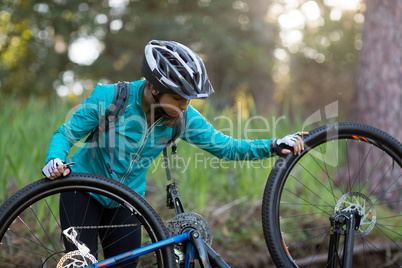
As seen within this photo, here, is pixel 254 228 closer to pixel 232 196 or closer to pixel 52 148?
pixel 232 196

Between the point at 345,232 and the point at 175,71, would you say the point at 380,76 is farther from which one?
the point at 175,71

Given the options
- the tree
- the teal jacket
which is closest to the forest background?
the tree

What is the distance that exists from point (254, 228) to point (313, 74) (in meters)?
9.73

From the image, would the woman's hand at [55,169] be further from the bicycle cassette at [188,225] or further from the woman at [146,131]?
the bicycle cassette at [188,225]

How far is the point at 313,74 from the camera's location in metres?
11.9

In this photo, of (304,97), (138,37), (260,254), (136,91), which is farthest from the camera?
(304,97)

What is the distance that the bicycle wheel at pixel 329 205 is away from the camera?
5.46 ft

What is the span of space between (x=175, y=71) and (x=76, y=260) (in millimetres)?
870

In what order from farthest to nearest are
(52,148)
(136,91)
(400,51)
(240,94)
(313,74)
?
(313,74) < (240,94) < (400,51) < (136,91) < (52,148)

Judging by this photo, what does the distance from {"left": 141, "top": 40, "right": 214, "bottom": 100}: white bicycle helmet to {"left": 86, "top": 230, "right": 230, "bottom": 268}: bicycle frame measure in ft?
1.91

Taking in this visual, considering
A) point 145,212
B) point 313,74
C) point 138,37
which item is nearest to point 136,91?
point 145,212

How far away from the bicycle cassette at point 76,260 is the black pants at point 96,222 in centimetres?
9

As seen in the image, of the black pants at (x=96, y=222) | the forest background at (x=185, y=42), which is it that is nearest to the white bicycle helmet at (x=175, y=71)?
the black pants at (x=96, y=222)

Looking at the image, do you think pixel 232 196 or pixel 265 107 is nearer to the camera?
pixel 232 196
